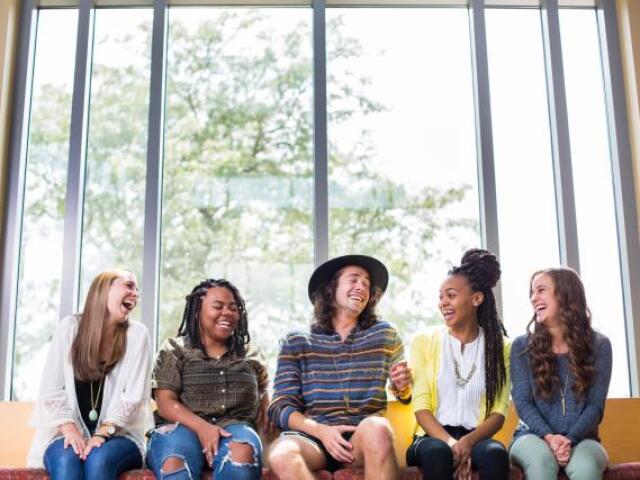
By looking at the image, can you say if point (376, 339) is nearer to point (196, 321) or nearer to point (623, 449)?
point (196, 321)

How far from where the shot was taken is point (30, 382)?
13.7 ft

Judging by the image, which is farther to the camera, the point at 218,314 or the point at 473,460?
the point at 218,314

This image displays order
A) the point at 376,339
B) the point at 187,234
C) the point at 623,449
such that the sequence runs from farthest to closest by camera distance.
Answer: the point at 187,234, the point at 623,449, the point at 376,339

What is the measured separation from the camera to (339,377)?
3467 mm

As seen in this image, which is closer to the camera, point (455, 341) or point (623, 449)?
point (455, 341)

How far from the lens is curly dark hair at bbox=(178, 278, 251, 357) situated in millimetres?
3645

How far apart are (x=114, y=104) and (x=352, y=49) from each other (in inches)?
50.2

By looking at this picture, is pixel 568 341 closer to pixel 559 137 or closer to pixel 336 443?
pixel 336 443

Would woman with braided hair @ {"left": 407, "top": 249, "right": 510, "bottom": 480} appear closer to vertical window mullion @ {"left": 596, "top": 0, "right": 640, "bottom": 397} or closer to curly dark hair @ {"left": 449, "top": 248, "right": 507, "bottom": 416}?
curly dark hair @ {"left": 449, "top": 248, "right": 507, "bottom": 416}

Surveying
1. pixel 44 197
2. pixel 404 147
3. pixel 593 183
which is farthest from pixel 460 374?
pixel 44 197

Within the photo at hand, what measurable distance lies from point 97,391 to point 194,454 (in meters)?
0.53

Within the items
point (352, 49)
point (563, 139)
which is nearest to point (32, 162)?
point (352, 49)

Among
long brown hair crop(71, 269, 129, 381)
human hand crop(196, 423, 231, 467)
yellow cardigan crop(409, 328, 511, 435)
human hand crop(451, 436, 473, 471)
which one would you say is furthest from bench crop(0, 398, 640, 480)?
human hand crop(196, 423, 231, 467)

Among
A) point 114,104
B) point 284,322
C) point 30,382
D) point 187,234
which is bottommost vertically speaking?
point 30,382
